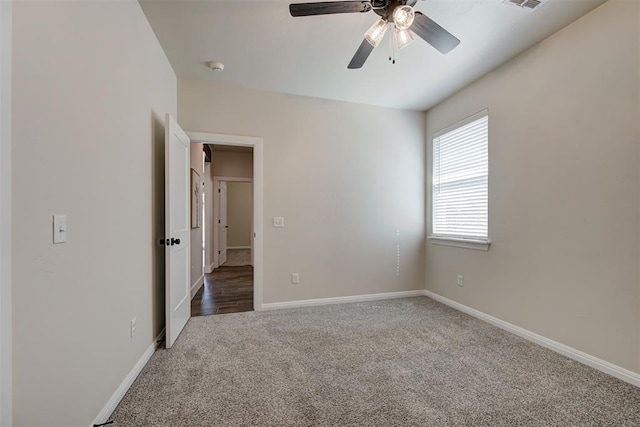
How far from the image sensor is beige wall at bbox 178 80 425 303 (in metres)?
3.38

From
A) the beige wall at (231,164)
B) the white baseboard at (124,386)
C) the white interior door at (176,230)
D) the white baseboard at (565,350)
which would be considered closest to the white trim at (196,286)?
the white interior door at (176,230)

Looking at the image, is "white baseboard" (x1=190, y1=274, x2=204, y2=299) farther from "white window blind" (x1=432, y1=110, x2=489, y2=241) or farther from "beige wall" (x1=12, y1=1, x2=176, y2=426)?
"white window blind" (x1=432, y1=110, x2=489, y2=241)

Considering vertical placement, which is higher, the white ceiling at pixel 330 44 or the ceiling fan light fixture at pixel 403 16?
the white ceiling at pixel 330 44

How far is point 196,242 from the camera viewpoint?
451cm

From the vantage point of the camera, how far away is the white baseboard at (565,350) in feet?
6.32

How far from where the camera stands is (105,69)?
62.4 inches

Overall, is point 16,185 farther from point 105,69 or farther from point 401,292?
point 401,292

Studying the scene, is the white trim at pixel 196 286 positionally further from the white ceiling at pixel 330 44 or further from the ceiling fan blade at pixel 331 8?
the ceiling fan blade at pixel 331 8

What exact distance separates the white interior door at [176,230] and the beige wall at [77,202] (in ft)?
0.74

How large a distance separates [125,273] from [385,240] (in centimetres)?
297

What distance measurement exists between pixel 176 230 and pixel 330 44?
214 cm

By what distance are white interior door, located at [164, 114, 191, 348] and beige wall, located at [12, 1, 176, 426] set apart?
22 cm

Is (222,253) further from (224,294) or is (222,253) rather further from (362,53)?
(362,53)

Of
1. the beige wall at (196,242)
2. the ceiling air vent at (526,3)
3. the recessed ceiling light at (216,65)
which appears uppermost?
the recessed ceiling light at (216,65)
